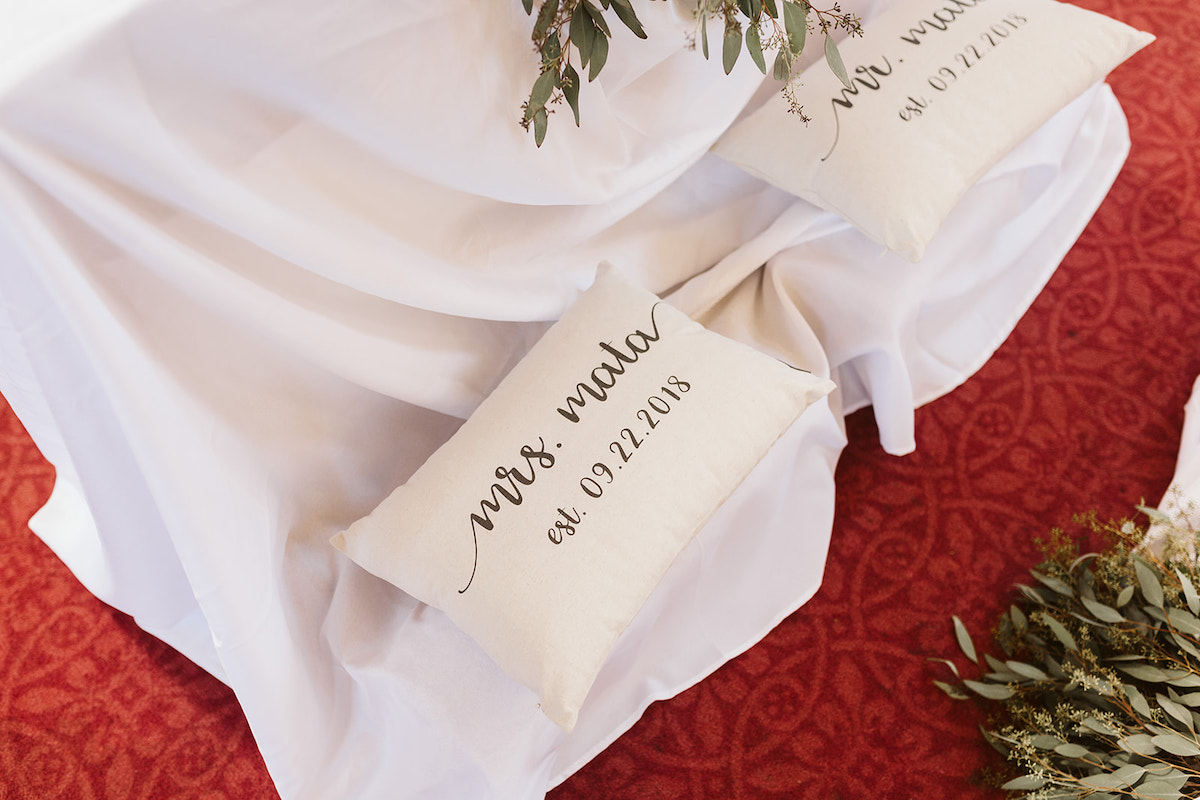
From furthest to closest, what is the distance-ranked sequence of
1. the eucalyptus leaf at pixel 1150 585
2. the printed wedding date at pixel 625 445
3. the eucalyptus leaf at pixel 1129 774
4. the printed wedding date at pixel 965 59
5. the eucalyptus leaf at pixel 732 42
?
1. the printed wedding date at pixel 965 59
2. the eucalyptus leaf at pixel 1150 585
3. the eucalyptus leaf at pixel 1129 774
4. the printed wedding date at pixel 625 445
5. the eucalyptus leaf at pixel 732 42

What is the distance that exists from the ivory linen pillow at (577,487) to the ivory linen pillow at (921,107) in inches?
13.1

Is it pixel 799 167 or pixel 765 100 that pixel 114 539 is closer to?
pixel 799 167

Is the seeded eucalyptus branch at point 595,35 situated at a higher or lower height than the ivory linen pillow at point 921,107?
higher

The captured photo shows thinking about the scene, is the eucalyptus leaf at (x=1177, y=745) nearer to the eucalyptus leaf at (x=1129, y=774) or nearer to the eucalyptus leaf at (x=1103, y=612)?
the eucalyptus leaf at (x=1129, y=774)

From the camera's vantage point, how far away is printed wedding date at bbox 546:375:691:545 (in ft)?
3.63

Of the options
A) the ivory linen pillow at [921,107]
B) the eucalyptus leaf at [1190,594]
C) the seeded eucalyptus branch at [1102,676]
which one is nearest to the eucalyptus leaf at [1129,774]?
the seeded eucalyptus branch at [1102,676]

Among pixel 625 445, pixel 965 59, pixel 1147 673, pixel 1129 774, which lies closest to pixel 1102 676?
pixel 1147 673

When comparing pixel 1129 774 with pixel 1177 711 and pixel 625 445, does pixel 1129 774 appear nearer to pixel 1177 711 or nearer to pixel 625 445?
pixel 1177 711

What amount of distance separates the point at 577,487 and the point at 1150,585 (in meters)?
0.84

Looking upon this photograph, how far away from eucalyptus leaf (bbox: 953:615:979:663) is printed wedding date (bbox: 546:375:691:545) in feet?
2.12

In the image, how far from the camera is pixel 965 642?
4.81 feet

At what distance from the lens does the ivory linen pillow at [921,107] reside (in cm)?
137

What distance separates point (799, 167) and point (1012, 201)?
53cm

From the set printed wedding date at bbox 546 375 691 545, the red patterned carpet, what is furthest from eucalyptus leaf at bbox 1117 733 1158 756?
printed wedding date at bbox 546 375 691 545
